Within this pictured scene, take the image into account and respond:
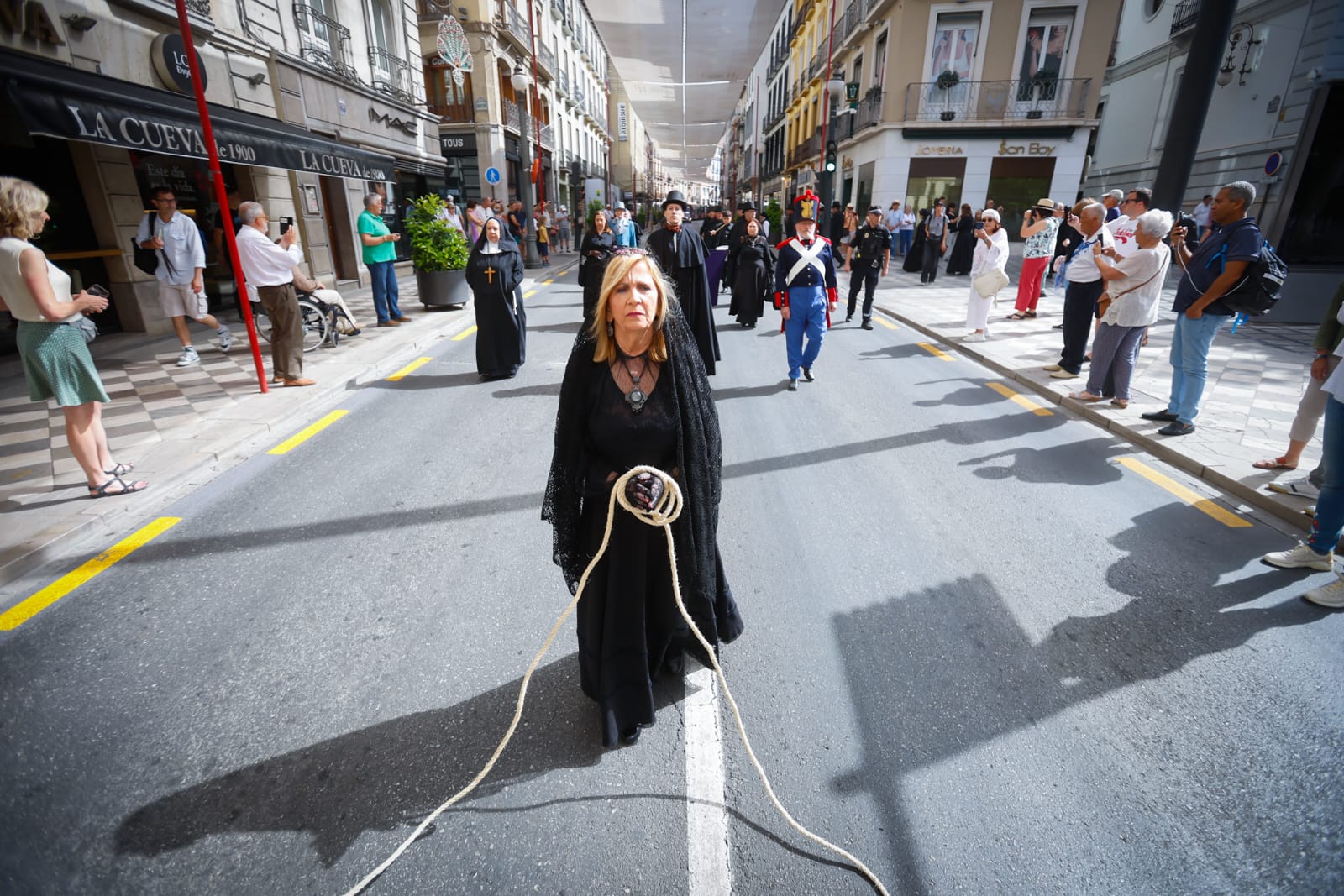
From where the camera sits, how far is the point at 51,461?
4.72 m

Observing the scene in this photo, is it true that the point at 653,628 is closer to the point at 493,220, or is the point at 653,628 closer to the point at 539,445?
the point at 539,445

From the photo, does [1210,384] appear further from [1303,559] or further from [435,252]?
[435,252]

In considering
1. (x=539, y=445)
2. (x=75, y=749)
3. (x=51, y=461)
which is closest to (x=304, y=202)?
(x=51, y=461)

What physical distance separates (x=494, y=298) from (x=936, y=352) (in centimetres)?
605

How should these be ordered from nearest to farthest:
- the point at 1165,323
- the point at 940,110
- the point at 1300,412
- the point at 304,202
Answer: the point at 1300,412
the point at 1165,323
the point at 304,202
the point at 940,110

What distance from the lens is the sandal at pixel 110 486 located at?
13.7 ft

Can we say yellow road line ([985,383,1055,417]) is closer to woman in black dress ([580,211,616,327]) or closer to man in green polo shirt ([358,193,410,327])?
woman in black dress ([580,211,616,327])

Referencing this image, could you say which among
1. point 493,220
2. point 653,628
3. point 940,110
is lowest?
point 653,628

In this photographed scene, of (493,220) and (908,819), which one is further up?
(493,220)

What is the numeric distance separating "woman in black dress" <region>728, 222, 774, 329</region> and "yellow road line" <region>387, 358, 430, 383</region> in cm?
492

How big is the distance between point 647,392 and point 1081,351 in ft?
22.8

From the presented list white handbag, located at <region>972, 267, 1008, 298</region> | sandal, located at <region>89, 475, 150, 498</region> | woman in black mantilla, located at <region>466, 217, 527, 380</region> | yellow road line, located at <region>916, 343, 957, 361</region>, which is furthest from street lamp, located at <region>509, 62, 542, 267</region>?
sandal, located at <region>89, 475, 150, 498</region>

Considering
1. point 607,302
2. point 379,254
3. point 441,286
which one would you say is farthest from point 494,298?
point 607,302

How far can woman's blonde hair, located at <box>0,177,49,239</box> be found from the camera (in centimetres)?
343
